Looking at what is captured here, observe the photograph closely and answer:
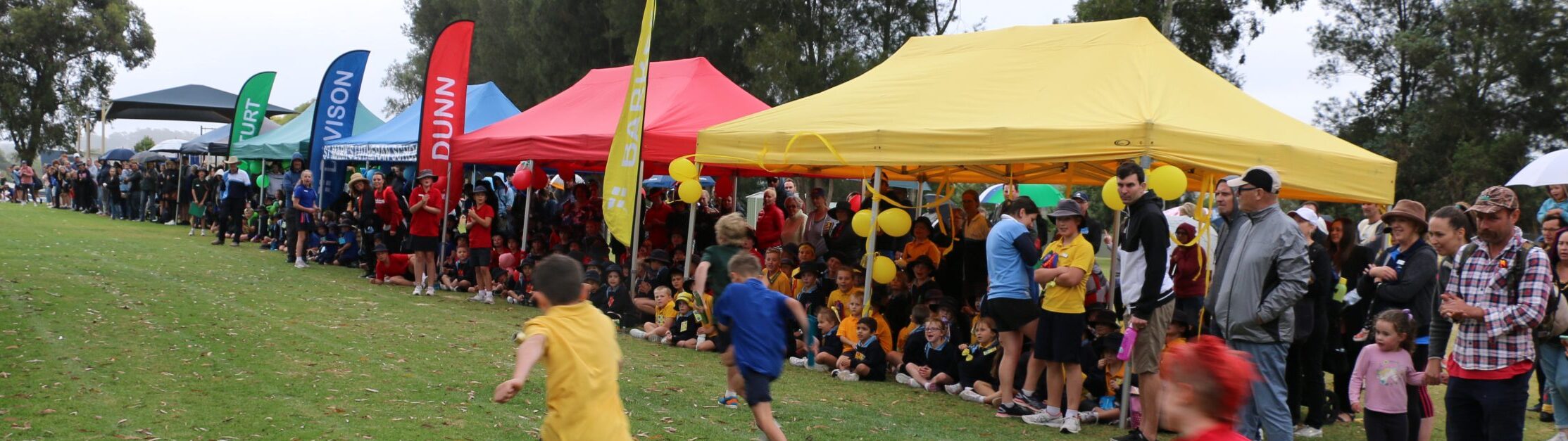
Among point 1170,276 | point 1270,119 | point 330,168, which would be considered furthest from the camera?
point 330,168

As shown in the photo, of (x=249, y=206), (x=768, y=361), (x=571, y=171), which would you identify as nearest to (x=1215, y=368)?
(x=768, y=361)

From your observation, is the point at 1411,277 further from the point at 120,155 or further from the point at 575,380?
the point at 120,155

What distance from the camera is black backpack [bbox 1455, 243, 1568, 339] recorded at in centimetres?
516

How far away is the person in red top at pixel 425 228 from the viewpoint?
44.3 feet

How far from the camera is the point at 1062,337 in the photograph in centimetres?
744

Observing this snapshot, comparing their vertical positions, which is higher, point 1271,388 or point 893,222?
point 893,222

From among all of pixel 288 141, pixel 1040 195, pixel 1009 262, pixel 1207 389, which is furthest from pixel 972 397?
pixel 288 141

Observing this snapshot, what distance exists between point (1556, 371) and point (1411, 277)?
1757 mm

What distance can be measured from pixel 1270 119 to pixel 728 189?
921 centimetres

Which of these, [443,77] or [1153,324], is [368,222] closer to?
[443,77]

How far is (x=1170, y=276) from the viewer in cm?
751

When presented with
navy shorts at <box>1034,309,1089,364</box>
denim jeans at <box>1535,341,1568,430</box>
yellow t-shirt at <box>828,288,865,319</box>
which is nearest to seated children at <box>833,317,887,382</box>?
yellow t-shirt at <box>828,288,865,319</box>

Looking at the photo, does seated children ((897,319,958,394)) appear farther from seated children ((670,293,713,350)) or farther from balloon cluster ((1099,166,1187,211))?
seated children ((670,293,713,350))

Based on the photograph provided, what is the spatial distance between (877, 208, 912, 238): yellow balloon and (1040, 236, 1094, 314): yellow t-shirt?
7.93 ft
